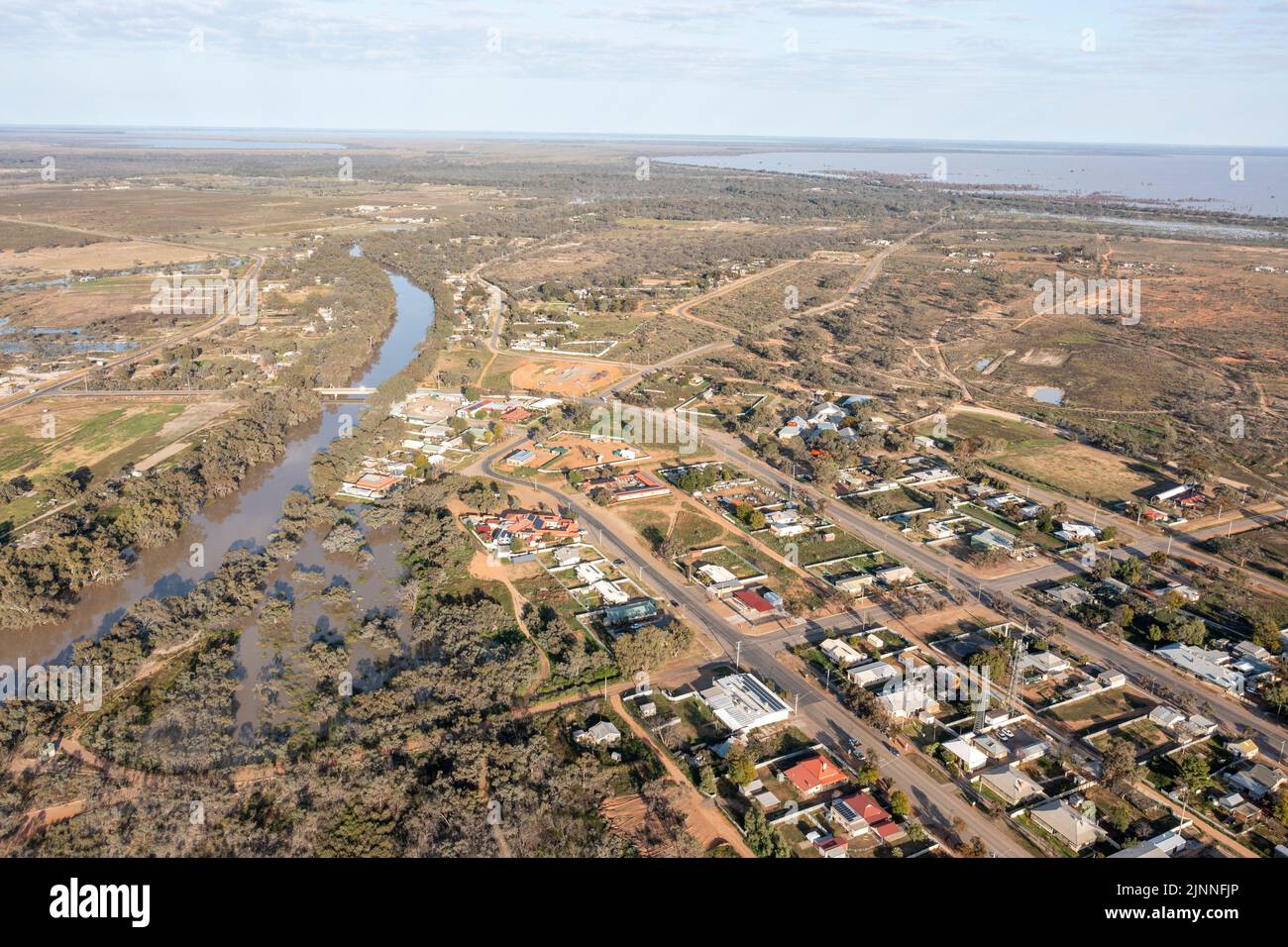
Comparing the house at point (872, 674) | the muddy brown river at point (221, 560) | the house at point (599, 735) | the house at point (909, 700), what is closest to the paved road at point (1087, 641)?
the house at point (909, 700)

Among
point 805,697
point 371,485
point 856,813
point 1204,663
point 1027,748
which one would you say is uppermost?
point 371,485

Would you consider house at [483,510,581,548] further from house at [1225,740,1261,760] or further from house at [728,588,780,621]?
house at [1225,740,1261,760]

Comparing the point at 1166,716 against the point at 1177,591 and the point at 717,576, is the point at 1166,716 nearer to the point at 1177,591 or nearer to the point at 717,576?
the point at 1177,591

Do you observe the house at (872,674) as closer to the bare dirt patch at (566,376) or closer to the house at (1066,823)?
the house at (1066,823)

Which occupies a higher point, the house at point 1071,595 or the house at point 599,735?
the house at point 1071,595

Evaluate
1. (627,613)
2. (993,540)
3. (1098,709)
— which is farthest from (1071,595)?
(627,613)
